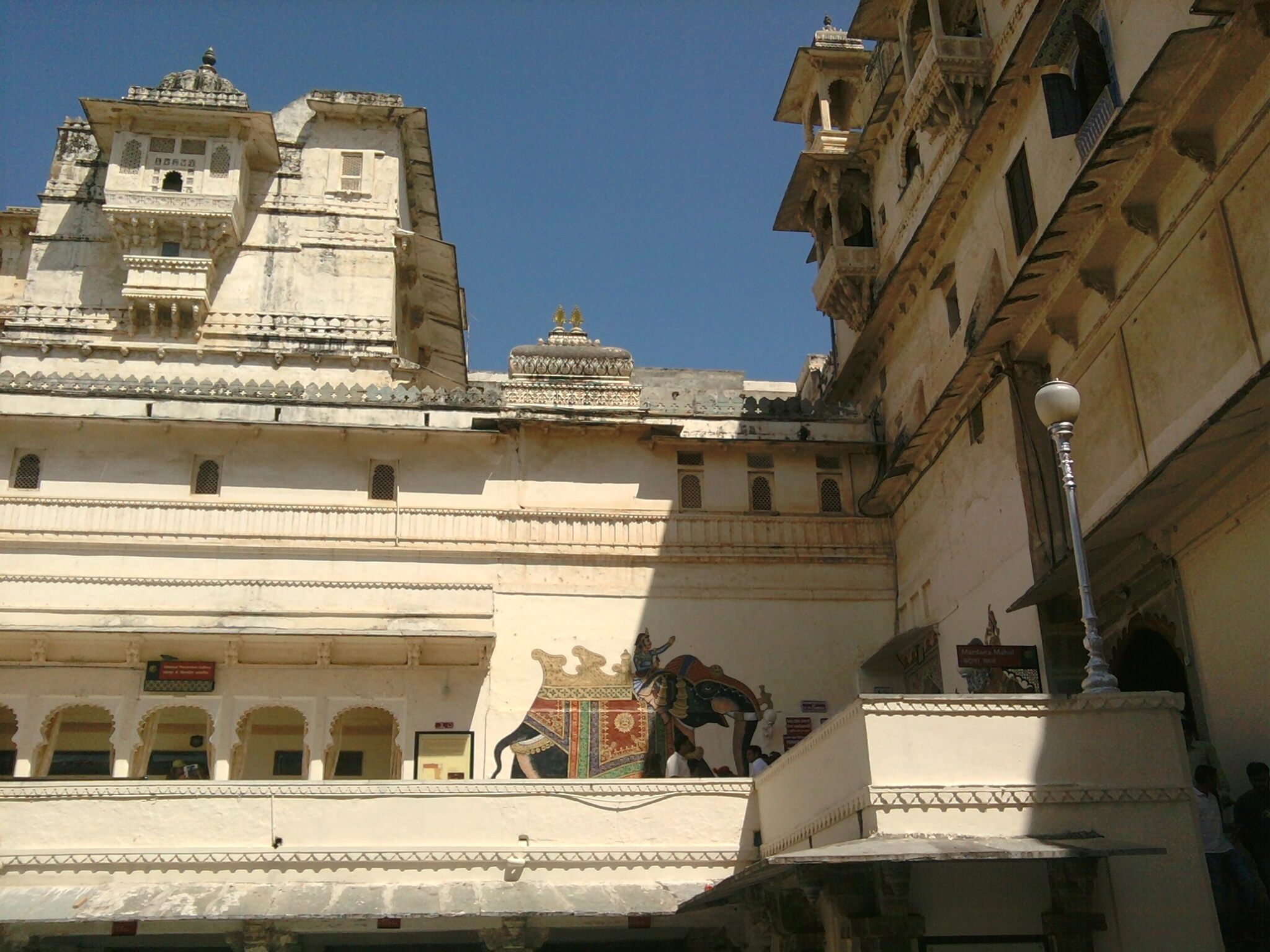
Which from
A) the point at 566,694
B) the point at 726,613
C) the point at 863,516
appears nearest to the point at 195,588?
the point at 566,694

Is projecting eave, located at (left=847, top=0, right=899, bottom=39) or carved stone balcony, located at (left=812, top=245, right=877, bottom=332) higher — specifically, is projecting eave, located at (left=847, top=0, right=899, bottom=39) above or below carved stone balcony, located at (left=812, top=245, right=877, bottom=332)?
above

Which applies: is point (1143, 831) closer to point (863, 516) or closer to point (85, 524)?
point (863, 516)

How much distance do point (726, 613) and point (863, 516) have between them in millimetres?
2952

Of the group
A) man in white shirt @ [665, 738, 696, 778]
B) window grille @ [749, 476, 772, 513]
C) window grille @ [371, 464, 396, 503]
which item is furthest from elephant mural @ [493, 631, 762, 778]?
window grille @ [371, 464, 396, 503]

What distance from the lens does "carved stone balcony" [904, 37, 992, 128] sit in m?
17.1

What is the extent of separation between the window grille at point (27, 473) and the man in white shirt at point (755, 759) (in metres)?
11.7

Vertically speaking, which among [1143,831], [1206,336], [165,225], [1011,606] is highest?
[165,225]

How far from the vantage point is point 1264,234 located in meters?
10.9

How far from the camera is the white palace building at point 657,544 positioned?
10953 millimetres

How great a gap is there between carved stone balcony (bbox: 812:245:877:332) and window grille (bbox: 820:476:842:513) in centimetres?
268

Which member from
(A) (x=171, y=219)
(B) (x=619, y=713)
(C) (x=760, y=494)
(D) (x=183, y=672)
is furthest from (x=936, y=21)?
(A) (x=171, y=219)

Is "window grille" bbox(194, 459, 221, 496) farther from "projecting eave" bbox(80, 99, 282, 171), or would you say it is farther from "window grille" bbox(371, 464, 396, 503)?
"projecting eave" bbox(80, 99, 282, 171)

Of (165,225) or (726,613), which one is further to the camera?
(165,225)

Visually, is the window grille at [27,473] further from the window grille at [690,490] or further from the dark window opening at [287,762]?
the window grille at [690,490]
